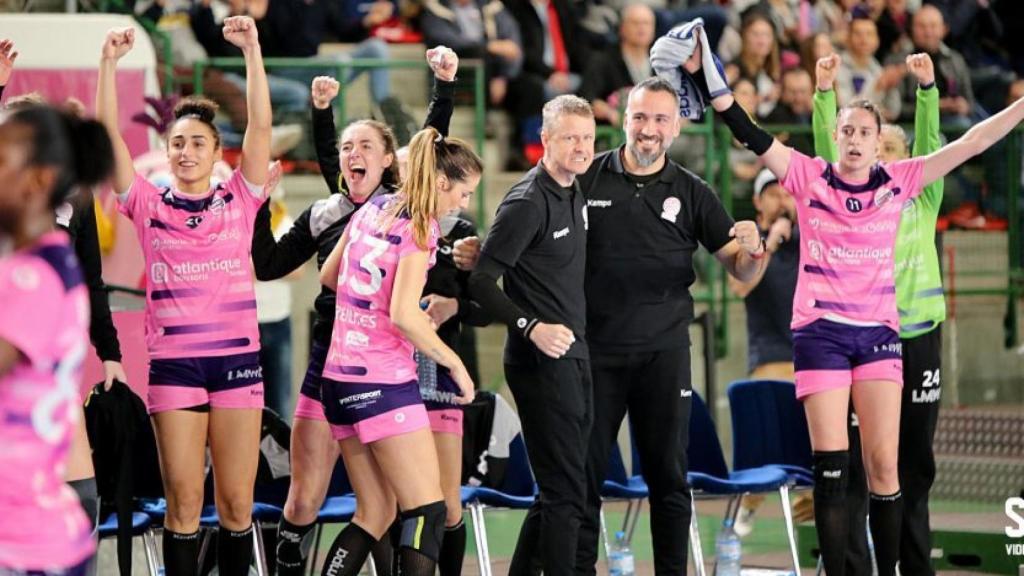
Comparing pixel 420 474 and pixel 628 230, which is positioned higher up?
pixel 628 230

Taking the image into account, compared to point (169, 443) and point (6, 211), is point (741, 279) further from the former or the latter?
point (6, 211)

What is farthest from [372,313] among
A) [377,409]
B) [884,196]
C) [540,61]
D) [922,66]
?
[540,61]

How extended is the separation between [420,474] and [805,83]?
7.06 meters

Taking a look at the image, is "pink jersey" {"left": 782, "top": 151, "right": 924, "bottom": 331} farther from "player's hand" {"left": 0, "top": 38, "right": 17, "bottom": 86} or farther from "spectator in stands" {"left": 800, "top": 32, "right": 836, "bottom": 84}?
"spectator in stands" {"left": 800, "top": 32, "right": 836, "bottom": 84}

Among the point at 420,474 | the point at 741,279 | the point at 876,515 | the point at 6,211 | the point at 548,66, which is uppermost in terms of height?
the point at 548,66

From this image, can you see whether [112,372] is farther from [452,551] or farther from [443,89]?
[443,89]

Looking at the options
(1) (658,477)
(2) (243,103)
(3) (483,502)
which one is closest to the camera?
(1) (658,477)

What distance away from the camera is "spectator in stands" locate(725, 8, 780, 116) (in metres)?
12.2

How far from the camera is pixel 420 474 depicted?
221 inches

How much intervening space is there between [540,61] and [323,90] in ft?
18.1

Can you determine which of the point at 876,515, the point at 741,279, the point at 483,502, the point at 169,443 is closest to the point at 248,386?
the point at 169,443

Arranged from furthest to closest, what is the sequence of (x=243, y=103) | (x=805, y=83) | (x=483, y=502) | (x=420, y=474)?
1. (x=805, y=83)
2. (x=243, y=103)
3. (x=483, y=502)
4. (x=420, y=474)

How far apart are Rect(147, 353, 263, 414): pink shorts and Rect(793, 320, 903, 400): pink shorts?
2.12 metres

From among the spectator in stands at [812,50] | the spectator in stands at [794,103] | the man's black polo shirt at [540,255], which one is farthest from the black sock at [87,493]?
the spectator in stands at [812,50]
